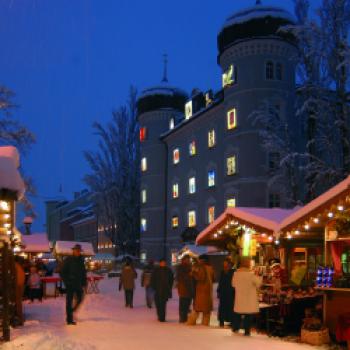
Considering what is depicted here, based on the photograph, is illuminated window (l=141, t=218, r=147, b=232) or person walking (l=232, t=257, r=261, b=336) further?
illuminated window (l=141, t=218, r=147, b=232)

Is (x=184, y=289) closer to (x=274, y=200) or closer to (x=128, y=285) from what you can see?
(x=128, y=285)

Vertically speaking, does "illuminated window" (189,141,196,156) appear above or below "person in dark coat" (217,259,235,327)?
above

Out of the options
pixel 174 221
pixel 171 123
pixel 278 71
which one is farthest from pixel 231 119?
pixel 171 123

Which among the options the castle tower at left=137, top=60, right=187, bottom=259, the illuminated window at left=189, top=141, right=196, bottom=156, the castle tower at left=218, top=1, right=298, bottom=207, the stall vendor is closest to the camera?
the stall vendor

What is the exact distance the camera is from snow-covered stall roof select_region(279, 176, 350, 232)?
11.1 meters

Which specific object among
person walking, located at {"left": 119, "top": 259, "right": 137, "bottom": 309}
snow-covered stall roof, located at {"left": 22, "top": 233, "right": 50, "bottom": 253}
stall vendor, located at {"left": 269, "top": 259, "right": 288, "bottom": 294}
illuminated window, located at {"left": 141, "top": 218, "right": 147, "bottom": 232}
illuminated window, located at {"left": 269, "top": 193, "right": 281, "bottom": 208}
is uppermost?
illuminated window, located at {"left": 269, "top": 193, "right": 281, "bottom": 208}

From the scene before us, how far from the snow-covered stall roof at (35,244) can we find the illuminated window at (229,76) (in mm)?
15720

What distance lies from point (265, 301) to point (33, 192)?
1330cm

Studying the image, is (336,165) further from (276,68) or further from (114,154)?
(114,154)

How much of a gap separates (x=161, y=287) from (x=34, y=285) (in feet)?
29.2

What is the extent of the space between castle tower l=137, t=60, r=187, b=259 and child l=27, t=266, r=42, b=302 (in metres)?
27.5

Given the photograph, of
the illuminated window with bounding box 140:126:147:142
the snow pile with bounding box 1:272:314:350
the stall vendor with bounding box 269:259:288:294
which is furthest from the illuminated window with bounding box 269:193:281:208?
the snow pile with bounding box 1:272:314:350

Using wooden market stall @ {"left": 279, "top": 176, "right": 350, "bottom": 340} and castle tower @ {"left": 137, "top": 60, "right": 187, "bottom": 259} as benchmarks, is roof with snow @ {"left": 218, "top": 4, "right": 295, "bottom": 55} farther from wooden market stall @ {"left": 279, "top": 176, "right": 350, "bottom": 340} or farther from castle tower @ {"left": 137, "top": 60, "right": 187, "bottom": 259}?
wooden market stall @ {"left": 279, "top": 176, "right": 350, "bottom": 340}

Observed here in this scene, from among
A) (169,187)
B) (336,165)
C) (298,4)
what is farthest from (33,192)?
(169,187)
